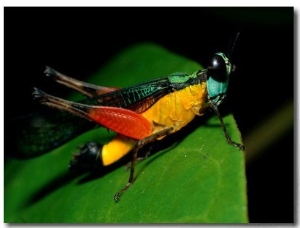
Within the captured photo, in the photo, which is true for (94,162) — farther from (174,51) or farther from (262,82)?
(262,82)

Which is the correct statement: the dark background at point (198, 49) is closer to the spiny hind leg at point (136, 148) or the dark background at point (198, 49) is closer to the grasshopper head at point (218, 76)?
the grasshopper head at point (218, 76)

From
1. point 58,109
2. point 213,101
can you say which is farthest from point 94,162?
point 213,101

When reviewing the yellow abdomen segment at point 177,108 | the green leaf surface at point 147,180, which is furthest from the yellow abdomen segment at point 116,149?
the yellow abdomen segment at point 177,108

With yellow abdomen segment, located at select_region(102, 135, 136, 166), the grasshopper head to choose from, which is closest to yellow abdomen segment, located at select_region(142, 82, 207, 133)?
the grasshopper head

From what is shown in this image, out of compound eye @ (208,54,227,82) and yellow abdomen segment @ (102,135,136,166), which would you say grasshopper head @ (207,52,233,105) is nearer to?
compound eye @ (208,54,227,82)

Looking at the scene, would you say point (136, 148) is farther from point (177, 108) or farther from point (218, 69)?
point (218, 69)
